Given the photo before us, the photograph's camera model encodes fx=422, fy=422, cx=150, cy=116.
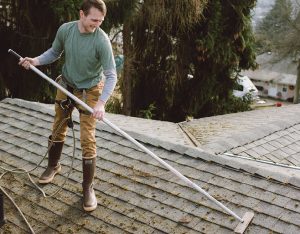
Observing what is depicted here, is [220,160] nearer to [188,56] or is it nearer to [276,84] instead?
[188,56]

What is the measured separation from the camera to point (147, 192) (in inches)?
158

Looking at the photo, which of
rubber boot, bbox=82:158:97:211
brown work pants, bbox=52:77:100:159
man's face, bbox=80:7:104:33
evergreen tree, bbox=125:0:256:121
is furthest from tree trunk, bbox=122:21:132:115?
man's face, bbox=80:7:104:33

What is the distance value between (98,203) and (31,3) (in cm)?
772

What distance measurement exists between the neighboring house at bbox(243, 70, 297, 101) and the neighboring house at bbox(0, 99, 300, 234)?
39.1 m

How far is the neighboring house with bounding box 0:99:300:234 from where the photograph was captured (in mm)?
3516

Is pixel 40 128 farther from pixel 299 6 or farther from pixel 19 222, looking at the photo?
pixel 299 6

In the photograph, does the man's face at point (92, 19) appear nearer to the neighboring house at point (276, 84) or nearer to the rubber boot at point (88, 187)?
Answer: the rubber boot at point (88, 187)

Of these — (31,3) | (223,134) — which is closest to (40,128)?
(223,134)

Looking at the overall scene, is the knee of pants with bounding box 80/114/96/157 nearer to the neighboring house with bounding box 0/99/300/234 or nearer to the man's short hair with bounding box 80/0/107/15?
the neighboring house with bounding box 0/99/300/234

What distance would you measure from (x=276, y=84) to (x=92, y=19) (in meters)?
42.2

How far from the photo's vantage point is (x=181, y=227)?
3459 millimetres

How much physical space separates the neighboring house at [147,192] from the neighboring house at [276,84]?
39.1 m

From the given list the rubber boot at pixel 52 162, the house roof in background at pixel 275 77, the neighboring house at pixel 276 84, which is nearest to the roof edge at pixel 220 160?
the rubber boot at pixel 52 162

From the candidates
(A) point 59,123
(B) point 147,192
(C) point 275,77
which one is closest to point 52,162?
(A) point 59,123
